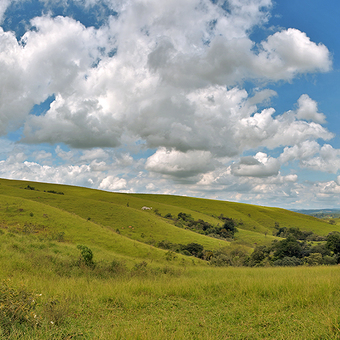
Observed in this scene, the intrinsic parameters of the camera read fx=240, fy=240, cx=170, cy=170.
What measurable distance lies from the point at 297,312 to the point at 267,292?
84.8 inches

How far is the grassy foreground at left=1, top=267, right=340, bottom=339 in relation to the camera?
592 centimetres

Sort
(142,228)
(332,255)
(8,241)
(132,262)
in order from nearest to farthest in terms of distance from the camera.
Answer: (8,241) → (132,262) → (332,255) → (142,228)

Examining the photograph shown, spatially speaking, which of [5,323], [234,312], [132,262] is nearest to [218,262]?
[132,262]

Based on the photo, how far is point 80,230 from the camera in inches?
1307

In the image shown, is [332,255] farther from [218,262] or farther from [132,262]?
[132,262]

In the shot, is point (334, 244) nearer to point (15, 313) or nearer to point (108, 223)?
point (15, 313)

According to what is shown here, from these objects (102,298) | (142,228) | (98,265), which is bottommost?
(142,228)

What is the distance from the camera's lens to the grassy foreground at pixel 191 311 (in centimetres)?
592

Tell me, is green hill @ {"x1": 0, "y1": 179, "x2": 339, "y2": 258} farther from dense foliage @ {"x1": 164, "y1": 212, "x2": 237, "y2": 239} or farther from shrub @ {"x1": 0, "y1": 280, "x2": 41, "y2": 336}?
shrub @ {"x1": 0, "y1": 280, "x2": 41, "y2": 336}

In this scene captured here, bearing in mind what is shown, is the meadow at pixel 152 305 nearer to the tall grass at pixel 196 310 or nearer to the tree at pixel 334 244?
the tall grass at pixel 196 310

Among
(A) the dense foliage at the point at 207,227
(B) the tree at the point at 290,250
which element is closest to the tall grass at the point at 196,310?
(B) the tree at the point at 290,250

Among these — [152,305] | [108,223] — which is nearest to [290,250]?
[152,305]

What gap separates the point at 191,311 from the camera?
318 inches

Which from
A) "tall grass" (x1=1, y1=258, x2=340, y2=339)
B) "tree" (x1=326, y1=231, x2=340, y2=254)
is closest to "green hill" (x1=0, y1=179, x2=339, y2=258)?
"tall grass" (x1=1, y1=258, x2=340, y2=339)
